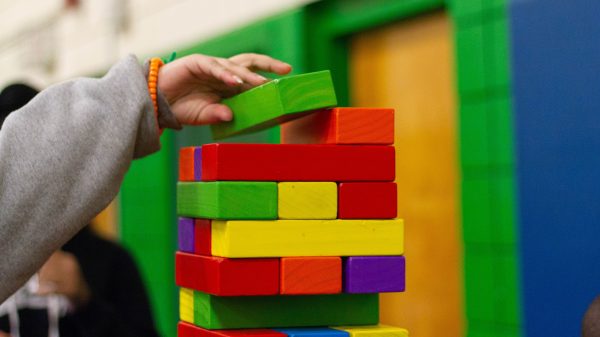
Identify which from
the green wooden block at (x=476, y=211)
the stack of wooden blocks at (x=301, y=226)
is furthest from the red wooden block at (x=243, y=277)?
the green wooden block at (x=476, y=211)

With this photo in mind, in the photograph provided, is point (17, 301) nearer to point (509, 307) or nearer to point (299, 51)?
point (509, 307)

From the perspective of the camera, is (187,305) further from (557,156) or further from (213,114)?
(557,156)

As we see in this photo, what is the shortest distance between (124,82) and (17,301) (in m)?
0.80

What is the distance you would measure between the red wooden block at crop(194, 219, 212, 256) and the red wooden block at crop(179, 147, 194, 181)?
0.07 m

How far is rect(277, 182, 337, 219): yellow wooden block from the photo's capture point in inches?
47.8

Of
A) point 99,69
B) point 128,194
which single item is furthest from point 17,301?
point 99,69

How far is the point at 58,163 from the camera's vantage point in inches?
47.0

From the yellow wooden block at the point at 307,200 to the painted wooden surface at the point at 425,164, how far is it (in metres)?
1.68

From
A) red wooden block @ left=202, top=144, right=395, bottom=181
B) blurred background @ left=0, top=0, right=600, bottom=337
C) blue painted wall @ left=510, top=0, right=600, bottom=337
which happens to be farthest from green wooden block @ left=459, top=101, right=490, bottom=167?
red wooden block @ left=202, top=144, right=395, bottom=181

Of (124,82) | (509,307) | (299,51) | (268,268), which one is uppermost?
(299,51)

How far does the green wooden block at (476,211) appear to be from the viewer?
8.63ft

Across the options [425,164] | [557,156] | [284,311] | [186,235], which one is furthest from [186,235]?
[425,164]

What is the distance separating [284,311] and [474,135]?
5.04ft

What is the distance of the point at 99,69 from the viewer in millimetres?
5289
